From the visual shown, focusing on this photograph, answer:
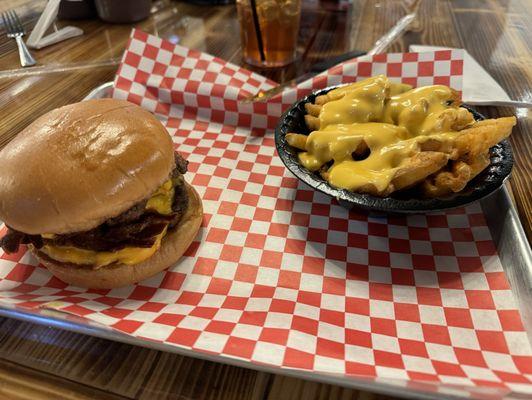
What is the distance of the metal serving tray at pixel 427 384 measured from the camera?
85 centimetres

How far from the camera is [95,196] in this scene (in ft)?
3.60

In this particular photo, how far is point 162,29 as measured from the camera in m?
3.10

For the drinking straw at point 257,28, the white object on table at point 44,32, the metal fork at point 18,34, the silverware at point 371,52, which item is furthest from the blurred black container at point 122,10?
the silverware at point 371,52

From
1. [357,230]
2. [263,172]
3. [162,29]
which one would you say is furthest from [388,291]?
[162,29]

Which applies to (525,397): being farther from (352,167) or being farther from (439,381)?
(352,167)

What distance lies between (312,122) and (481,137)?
0.58 meters

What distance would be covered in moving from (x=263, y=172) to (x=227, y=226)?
1.25 feet

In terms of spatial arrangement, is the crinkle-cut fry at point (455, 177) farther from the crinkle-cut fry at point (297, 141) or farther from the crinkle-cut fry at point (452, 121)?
the crinkle-cut fry at point (297, 141)

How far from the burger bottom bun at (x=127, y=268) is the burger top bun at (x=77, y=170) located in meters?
0.14

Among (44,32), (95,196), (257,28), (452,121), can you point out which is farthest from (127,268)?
(44,32)

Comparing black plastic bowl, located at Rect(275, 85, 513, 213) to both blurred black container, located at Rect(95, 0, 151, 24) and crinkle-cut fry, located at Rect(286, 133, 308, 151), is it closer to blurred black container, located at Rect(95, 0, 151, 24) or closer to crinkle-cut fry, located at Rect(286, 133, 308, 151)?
crinkle-cut fry, located at Rect(286, 133, 308, 151)

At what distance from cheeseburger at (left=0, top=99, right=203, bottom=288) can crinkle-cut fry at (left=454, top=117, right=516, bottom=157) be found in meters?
0.94

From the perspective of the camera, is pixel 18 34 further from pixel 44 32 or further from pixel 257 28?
pixel 257 28

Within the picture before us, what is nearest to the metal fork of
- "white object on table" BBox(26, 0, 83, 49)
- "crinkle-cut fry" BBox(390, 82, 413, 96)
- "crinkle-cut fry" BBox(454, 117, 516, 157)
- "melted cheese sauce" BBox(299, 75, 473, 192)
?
"white object on table" BBox(26, 0, 83, 49)
